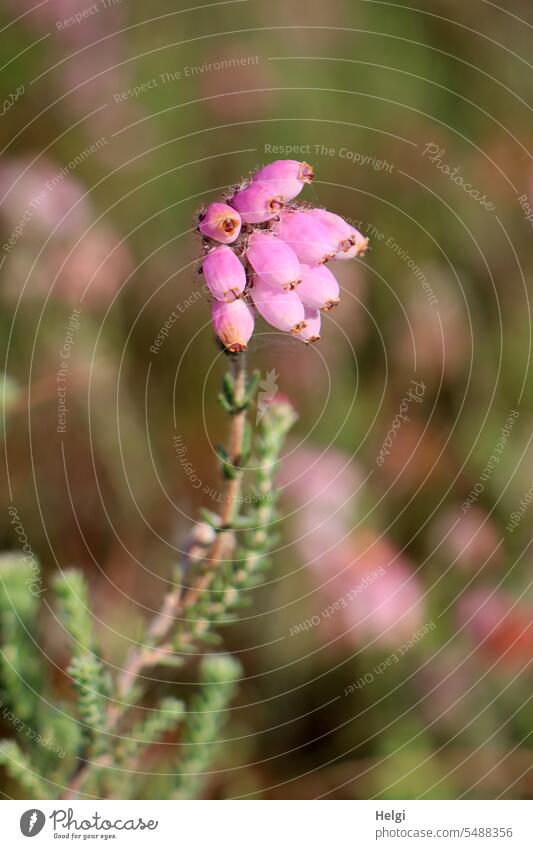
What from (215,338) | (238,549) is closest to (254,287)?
(215,338)

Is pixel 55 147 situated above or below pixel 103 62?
below

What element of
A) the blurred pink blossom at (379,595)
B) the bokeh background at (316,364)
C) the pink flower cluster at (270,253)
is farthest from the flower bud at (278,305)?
the blurred pink blossom at (379,595)

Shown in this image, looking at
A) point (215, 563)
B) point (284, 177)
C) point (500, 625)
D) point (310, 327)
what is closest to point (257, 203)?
point (284, 177)

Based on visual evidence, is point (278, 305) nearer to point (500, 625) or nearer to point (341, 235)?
point (341, 235)

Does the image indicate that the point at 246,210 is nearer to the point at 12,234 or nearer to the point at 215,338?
the point at 215,338

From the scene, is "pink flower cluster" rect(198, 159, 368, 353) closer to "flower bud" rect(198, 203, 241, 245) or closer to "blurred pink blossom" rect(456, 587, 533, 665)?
"flower bud" rect(198, 203, 241, 245)
